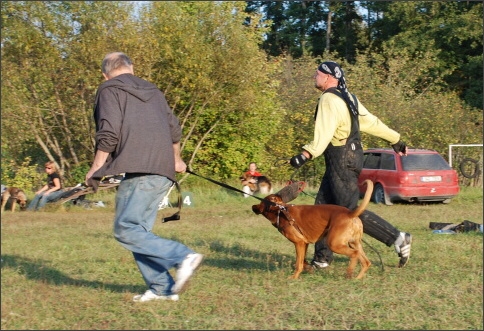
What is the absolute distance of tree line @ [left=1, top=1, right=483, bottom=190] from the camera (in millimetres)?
15898

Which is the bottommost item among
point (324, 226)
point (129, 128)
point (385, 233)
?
point (385, 233)

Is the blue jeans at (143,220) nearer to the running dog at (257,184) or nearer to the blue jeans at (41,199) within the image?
the blue jeans at (41,199)

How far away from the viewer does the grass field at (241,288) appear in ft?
15.5

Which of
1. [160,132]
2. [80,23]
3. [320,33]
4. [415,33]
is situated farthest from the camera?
[320,33]

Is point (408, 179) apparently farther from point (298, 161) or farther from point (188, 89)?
point (298, 161)

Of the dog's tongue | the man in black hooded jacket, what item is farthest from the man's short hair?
the dog's tongue

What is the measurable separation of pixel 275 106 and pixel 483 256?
45.8 ft

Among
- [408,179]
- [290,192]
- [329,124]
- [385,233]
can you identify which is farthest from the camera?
[408,179]

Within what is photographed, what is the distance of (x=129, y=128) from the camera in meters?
4.94

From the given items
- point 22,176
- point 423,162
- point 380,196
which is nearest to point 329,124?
point 423,162

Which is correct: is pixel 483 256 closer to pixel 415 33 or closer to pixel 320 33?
pixel 415 33

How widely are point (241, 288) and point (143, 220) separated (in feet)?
3.90

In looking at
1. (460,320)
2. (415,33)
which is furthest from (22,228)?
(415,33)

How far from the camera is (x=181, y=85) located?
17250 millimetres
